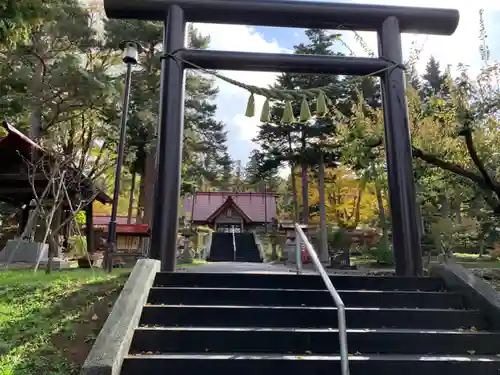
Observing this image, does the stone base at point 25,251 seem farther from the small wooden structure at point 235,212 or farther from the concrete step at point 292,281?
the small wooden structure at point 235,212

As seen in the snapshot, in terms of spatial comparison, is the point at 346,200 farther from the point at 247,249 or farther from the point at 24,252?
the point at 24,252

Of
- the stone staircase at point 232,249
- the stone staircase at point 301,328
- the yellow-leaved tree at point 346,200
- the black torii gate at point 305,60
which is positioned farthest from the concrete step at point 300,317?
the yellow-leaved tree at point 346,200

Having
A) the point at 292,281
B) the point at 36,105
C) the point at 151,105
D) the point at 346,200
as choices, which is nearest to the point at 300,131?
Answer: the point at 346,200

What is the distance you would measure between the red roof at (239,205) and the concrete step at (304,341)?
26.0 metres

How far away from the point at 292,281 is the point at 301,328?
0.89 metres

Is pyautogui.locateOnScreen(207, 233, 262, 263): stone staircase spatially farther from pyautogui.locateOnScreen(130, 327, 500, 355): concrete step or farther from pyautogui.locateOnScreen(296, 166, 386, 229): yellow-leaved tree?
pyautogui.locateOnScreen(130, 327, 500, 355): concrete step

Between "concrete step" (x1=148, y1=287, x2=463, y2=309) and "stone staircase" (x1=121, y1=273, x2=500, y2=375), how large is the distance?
0.03 feet

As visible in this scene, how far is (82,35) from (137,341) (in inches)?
565

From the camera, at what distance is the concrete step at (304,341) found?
3539 millimetres

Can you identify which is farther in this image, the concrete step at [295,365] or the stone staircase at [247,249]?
the stone staircase at [247,249]

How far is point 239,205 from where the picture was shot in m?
30.6

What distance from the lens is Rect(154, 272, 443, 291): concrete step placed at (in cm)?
468

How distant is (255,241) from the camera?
76.2 feet

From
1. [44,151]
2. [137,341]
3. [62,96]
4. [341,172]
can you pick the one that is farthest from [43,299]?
[341,172]
